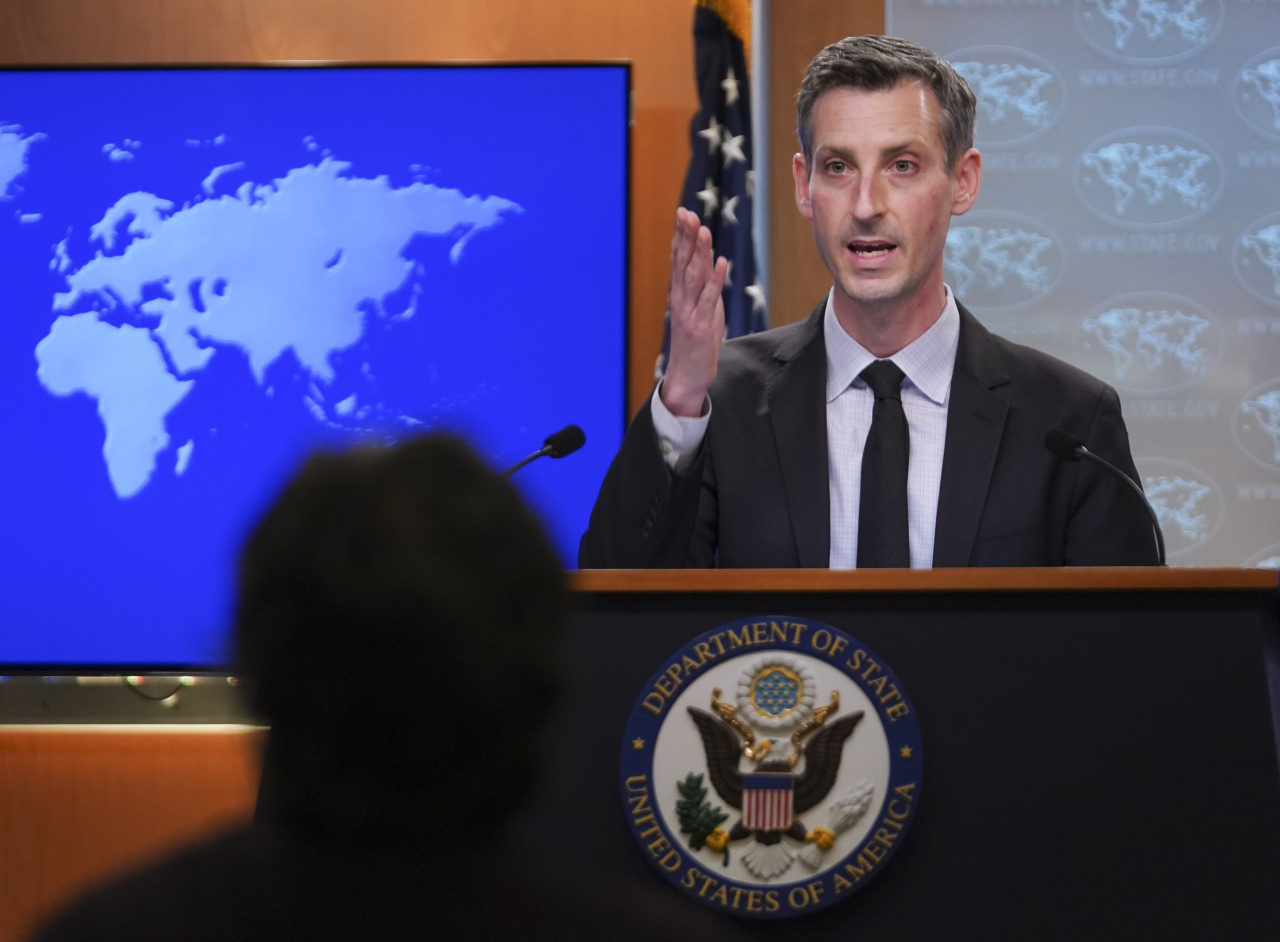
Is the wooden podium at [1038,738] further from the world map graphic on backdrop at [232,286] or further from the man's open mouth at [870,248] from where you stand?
the world map graphic on backdrop at [232,286]

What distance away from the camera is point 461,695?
0.63 metres

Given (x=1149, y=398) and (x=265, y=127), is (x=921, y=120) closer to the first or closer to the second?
(x=1149, y=398)

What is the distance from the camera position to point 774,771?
1.49 meters

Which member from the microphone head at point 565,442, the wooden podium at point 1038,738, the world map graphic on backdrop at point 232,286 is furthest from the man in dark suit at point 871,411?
the world map graphic on backdrop at point 232,286

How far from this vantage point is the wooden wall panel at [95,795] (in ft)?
12.2

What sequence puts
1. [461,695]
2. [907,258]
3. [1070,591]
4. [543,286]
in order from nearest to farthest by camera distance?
[461,695] → [1070,591] → [907,258] → [543,286]

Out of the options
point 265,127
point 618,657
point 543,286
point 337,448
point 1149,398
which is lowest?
point 618,657

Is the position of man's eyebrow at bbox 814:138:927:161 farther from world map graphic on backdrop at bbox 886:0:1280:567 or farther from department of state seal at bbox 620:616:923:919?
world map graphic on backdrop at bbox 886:0:1280:567

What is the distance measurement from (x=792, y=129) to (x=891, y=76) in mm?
1577

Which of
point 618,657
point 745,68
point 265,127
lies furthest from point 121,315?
point 618,657

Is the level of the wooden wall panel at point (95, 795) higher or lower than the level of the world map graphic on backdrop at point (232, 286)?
lower

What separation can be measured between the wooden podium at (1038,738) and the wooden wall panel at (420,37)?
2.58 meters

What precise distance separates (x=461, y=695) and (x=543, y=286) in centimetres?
319

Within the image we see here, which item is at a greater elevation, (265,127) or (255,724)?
(265,127)
